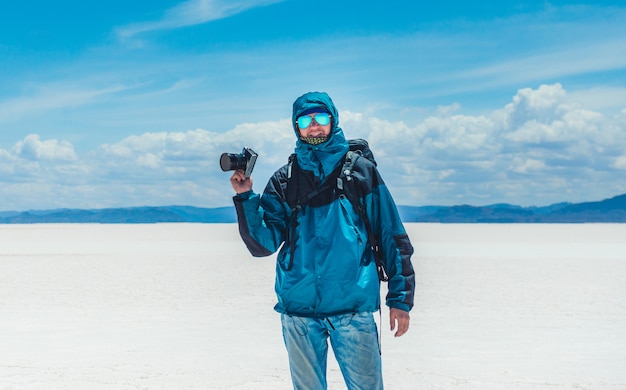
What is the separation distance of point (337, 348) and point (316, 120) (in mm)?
909

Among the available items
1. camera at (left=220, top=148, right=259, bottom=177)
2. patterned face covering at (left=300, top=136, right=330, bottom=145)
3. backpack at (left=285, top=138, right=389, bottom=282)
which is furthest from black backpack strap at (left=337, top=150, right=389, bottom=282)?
camera at (left=220, top=148, right=259, bottom=177)

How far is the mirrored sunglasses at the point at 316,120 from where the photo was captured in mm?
2984

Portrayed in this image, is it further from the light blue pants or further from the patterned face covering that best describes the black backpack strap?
the light blue pants

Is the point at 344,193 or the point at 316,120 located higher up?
the point at 316,120

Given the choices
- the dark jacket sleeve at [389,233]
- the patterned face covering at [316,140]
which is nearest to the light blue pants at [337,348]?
the dark jacket sleeve at [389,233]

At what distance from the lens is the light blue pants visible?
2.95 m

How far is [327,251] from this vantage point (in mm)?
2930

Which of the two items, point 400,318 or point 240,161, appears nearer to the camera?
point 240,161

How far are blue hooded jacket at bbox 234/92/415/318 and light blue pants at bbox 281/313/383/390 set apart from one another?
0.05 metres

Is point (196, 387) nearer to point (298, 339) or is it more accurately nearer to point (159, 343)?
point (159, 343)

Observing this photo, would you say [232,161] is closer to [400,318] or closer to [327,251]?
[327,251]

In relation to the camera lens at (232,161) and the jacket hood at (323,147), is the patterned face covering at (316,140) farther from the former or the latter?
the camera lens at (232,161)

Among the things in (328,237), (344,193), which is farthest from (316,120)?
(328,237)

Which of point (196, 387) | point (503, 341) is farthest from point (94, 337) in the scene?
point (503, 341)
